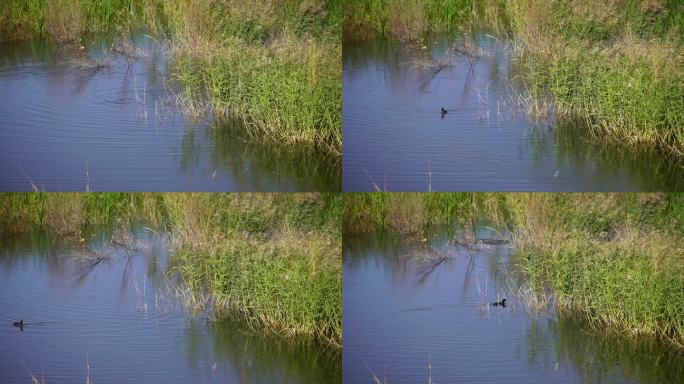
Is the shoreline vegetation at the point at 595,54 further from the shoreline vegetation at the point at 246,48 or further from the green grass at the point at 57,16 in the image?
the green grass at the point at 57,16

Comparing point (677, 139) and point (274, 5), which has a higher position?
point (274, 5)

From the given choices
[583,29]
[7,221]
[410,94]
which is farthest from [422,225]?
[7,221]

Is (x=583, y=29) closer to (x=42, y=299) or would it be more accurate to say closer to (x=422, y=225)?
(x=422, y=225)

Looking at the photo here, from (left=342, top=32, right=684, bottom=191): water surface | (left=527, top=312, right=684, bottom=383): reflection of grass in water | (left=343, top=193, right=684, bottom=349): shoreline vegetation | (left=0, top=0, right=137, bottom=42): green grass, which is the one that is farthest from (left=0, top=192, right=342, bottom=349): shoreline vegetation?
(left=527, top=312, right=684, bottom=383): reflection of grass in water

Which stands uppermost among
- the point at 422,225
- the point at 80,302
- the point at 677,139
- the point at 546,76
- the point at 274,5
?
the point at 274,5

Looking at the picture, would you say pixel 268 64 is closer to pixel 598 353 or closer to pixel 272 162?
pixel 272 162
